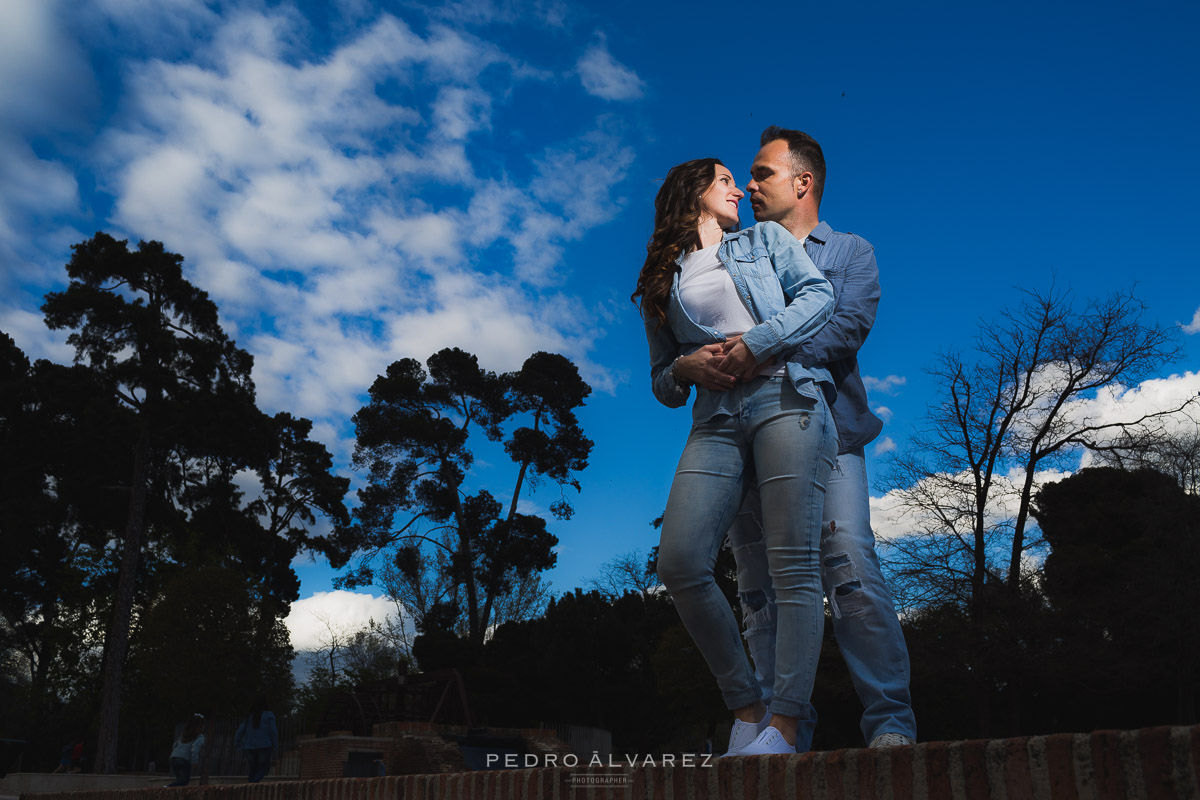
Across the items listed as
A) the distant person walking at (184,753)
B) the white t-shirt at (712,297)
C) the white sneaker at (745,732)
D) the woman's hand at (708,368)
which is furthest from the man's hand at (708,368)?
the distant person walking at (184,753)

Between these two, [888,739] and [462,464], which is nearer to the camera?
[888,739]

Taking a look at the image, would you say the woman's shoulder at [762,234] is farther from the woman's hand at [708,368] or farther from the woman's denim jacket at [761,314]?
the woman's hand at [708,368]

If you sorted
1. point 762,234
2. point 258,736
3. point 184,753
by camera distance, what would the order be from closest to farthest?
1. point 762,234
2. point 258,736
3. point 184,753

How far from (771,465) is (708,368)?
349 millimetres

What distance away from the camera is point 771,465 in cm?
250

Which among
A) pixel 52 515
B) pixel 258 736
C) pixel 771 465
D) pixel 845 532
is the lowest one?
pixel 258 736

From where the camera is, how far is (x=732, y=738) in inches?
96.3

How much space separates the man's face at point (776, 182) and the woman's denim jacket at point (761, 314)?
433 mm

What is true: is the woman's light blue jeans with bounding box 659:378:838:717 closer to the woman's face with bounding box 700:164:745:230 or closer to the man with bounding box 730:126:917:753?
the man with bounding box 730:126:917:753

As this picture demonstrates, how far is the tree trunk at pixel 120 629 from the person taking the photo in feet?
68.6

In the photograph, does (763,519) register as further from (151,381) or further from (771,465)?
(151,381)

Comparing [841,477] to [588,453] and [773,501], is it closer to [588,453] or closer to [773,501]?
[773,501]

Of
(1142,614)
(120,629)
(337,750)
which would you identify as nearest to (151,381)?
(120,629)

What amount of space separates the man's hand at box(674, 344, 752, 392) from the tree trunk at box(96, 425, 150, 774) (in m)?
22.8
